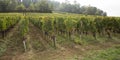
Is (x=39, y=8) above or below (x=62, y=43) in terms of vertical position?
above

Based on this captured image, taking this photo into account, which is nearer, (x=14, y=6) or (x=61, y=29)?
(x=61, y=29)

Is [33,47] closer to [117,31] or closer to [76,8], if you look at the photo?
[117,31]

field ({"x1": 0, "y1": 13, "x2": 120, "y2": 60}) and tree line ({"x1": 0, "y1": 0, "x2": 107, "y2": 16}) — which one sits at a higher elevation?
tree line ({"x1": 0, "y1": 0, "x2": 107, "y2": 16})

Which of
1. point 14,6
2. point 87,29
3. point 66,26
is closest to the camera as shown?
point 66,26

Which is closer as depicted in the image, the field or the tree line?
the field

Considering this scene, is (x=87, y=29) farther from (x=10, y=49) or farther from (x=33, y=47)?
(x=10, y=49)

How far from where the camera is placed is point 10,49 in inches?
908

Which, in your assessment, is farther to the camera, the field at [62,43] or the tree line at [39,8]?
the tree line at [39,8]

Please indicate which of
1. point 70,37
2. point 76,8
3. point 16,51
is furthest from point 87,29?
point 76,8

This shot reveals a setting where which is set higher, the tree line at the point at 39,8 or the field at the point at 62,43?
the tree line at the point at 39,8

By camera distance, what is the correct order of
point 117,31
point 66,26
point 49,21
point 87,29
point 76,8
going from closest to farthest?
point 49,21, point 66,26, point 87,29, point 117,31, point 76,8

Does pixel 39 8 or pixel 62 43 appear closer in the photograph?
pixel 62 43

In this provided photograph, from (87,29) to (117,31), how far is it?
1013 cm

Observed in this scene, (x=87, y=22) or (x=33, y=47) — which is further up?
(x=87, y=22)
